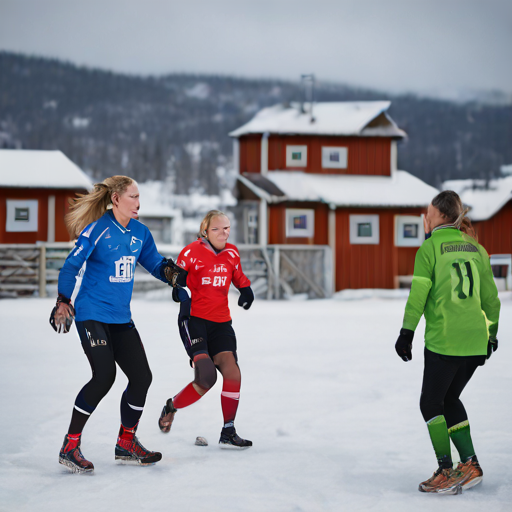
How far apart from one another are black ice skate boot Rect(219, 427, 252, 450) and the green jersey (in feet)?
4.98

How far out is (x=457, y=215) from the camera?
3828 millimetres

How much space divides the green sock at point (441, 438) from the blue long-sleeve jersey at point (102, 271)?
196cm

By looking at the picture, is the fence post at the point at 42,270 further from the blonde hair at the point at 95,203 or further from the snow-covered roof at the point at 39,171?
the blonde hair at the point at 95,203

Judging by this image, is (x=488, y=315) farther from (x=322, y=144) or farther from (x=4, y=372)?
(x=322, y=144)

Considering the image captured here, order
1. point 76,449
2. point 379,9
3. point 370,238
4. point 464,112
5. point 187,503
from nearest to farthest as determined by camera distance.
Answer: point 187,503
point 76,449
point 370,238
point 464,112
point 379,9

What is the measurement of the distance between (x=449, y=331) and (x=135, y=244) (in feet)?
6.62

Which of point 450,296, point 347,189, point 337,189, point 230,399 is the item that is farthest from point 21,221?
point 450,296

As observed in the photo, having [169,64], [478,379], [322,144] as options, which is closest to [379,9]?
[169,64]

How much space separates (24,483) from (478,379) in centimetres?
494

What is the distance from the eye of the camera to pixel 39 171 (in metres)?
24.1

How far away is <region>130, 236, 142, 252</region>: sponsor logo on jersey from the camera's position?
4.29 metres

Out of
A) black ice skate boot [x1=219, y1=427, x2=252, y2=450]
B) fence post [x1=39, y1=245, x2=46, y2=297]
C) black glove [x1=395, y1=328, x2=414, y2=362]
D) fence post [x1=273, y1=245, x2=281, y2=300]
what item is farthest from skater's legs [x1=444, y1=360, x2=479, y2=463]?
fence post [x1=39, y1=245, x2=46, y2=297]

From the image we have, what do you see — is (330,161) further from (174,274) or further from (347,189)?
(174,274)

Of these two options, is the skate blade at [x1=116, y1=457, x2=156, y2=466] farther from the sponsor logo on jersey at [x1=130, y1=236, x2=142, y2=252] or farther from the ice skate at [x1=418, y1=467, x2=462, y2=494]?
the ice skate at [x1=418, y1=467, x2=462, y2=494]
